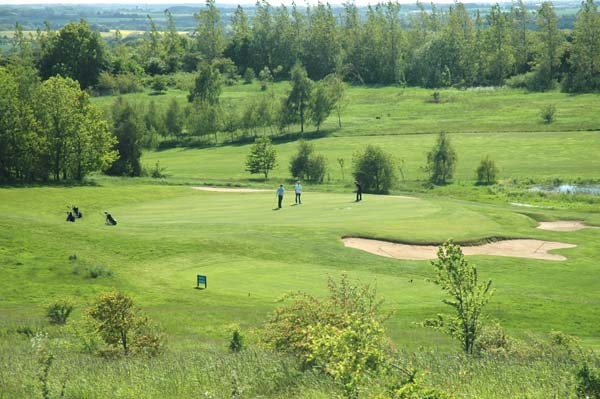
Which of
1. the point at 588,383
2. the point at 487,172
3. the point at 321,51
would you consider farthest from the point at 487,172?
the point at 321,51

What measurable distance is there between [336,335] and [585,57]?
148543mm

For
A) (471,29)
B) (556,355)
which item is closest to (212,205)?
(556,355)

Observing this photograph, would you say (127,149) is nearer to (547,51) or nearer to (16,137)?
(16,137)

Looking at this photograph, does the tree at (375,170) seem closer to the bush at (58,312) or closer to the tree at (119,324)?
the bush at (58,312)

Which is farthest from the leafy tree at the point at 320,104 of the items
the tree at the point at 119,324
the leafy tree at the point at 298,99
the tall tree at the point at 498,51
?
the tree at the point at 119,324

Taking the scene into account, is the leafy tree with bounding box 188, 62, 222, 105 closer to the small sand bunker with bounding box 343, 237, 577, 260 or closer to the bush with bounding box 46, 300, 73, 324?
the small sand bunker with bounding box 343, 237, 577, 260

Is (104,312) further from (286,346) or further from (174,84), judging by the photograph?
(174,84)

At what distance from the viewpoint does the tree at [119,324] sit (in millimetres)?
23969

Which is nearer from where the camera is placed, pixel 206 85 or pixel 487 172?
pixel 487 172

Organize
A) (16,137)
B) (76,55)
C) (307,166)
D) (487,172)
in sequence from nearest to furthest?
1. (16,137)
2. (487,172)
3. (307,166)
4. (76,55)

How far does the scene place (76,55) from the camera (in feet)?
520

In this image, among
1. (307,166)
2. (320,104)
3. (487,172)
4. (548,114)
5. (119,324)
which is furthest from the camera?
(320,104)

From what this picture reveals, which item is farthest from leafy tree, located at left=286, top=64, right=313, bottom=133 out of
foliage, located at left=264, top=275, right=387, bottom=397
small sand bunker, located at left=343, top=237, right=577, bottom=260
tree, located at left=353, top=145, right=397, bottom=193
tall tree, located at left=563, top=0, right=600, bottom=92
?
foliage, located at left=264, top=275, right=387, bottom=397

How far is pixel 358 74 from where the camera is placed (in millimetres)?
188125
